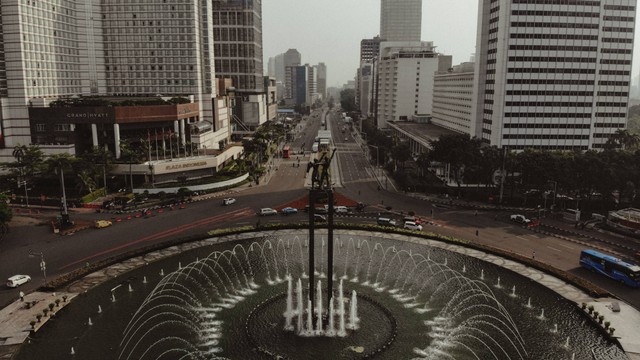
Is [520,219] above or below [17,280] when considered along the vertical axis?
above

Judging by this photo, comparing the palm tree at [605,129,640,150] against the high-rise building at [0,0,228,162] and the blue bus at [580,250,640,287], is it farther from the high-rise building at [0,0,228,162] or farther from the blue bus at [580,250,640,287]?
the high-rise building at [0,0,228,162]

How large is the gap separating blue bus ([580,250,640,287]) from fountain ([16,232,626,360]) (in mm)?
10431

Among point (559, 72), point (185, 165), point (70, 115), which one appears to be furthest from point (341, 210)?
point (70, 115)

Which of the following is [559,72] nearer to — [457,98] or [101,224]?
[457,98]

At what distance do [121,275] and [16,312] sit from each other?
12392 mm

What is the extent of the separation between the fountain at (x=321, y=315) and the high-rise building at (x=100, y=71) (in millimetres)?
70208

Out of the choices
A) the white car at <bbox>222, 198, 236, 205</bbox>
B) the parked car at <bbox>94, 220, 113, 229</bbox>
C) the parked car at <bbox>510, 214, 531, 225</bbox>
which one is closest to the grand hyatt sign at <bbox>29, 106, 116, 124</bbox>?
the white car at <bbox>222, 198, 236, 205</bbox>

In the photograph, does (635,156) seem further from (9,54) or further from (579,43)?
(9,54)

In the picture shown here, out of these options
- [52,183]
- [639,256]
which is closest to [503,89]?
[639,256]

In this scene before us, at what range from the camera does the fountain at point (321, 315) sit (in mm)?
42656

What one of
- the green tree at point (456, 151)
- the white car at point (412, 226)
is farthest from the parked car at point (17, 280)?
the green tree at point (456, 151)

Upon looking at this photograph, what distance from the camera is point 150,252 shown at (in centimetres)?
6750

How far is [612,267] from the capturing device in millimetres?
58469

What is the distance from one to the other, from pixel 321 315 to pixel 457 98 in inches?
5525
